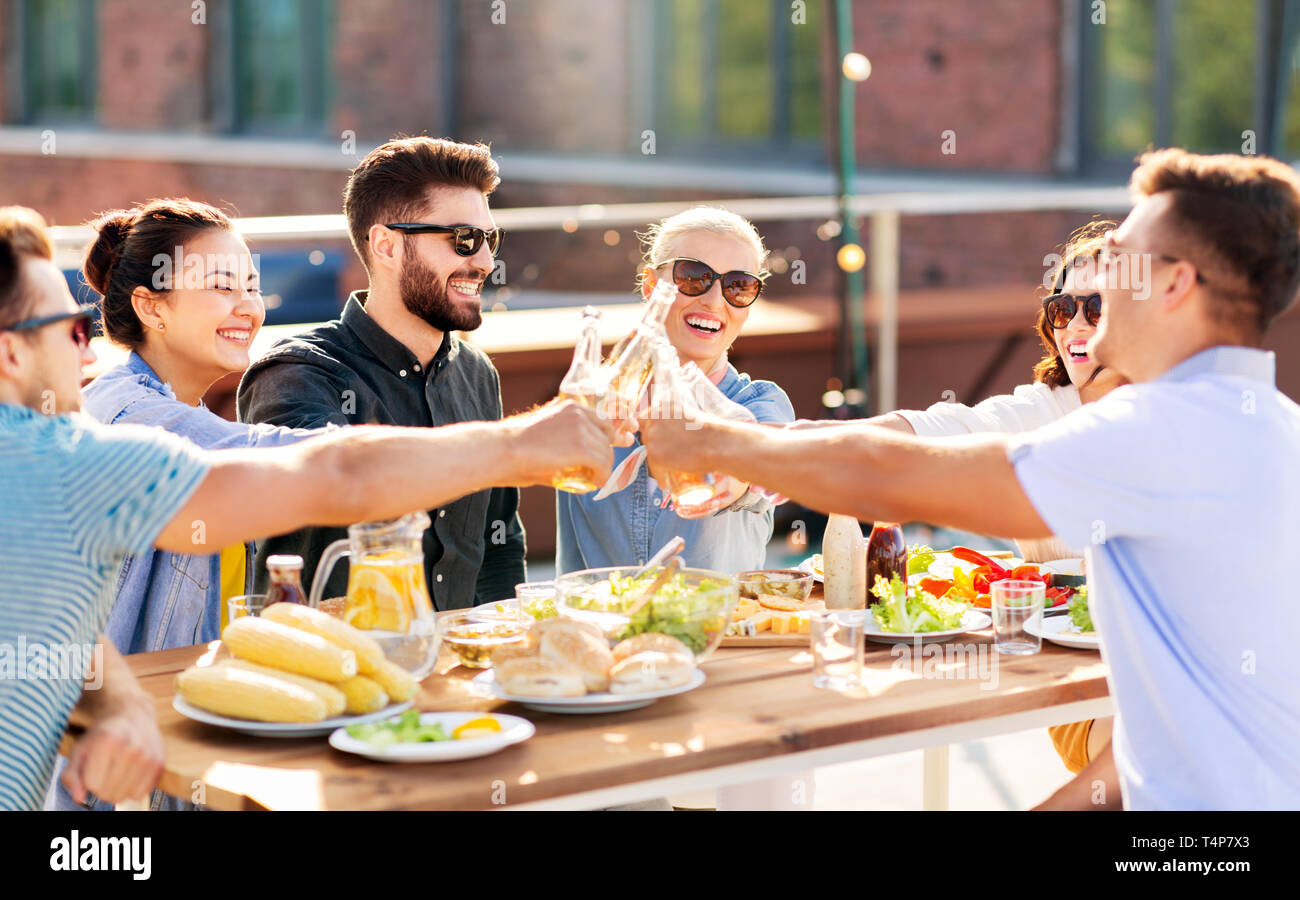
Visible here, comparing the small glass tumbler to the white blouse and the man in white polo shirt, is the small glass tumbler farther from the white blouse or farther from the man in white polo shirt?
the white blouse

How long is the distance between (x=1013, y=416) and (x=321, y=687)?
5.87 ft

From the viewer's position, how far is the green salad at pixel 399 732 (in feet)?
6.80

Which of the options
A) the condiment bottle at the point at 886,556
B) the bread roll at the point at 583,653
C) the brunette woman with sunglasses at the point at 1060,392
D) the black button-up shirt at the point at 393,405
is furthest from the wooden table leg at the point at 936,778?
the bread roll at the point at 583,653

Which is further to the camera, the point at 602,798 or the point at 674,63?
the point at 674,63

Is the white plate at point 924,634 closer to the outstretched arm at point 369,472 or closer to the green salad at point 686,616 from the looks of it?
the green salad at point 686,616

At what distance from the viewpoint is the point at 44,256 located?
2.00 metres

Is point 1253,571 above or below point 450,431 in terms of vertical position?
below

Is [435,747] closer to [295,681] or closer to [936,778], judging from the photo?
[295,681]

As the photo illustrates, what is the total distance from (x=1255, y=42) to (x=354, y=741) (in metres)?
8.61

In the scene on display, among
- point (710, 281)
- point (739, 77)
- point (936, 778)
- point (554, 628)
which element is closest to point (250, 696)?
point (554, 628)

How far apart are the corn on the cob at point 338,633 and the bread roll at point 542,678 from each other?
0.64 feet

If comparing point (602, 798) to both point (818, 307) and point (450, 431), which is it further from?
point (818, 307)

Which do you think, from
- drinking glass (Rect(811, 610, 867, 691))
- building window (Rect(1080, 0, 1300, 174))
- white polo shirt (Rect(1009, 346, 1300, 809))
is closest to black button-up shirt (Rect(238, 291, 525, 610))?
drinking glass (Rect(811, 610, 867, 691))

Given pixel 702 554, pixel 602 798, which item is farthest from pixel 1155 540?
pixel 702 554
